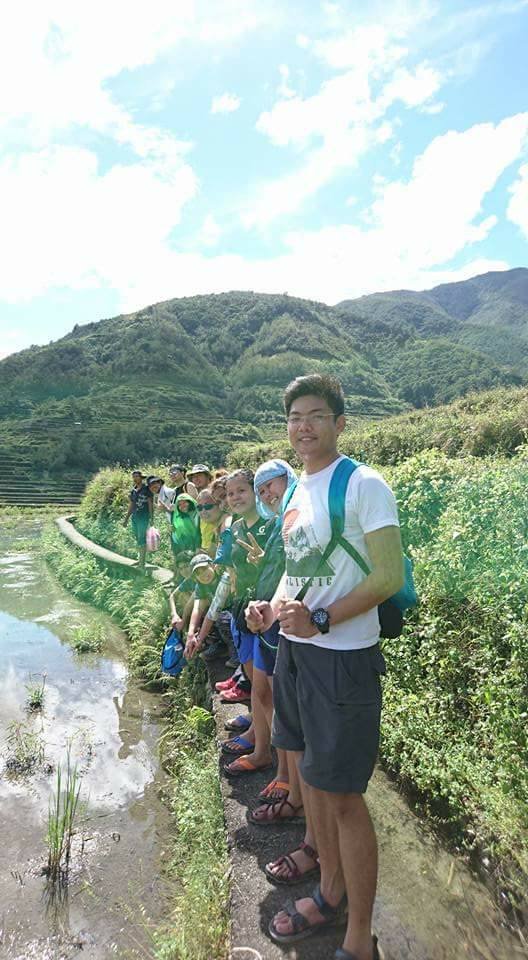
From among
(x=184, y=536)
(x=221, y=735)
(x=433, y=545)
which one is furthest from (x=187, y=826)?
(x=184, y=536)

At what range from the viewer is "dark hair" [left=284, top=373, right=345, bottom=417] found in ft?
6.70

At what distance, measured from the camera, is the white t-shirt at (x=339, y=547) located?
1.77 m

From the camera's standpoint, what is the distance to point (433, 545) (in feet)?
13.7

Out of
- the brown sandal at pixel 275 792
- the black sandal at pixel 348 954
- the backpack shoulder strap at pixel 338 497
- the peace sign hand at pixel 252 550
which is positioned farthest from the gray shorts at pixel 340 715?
the peace sign hand at pixel 252 550

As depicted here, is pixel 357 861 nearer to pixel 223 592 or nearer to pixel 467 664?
pixel 467 664

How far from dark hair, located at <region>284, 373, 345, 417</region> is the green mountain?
35517 millimetres

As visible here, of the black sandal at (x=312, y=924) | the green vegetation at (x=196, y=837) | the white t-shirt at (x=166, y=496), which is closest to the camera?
the black sandal at (x=312, y=924)

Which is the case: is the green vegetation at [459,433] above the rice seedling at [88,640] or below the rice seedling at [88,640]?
above

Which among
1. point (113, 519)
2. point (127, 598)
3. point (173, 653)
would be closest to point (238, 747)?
point (173, 653)

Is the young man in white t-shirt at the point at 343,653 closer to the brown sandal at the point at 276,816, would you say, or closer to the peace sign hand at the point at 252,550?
the brown sandal at the point at 276,816

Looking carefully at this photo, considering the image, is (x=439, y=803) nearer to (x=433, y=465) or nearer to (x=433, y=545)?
(x=433, y=545)

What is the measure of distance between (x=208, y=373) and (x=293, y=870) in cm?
9902

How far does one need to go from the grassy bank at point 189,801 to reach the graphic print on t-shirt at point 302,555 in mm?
1425

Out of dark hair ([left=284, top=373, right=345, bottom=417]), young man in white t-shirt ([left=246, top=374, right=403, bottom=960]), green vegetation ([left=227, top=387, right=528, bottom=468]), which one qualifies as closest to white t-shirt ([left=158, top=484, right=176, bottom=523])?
green vegetation ([left=227, top=387, right=528, bottom=468])
